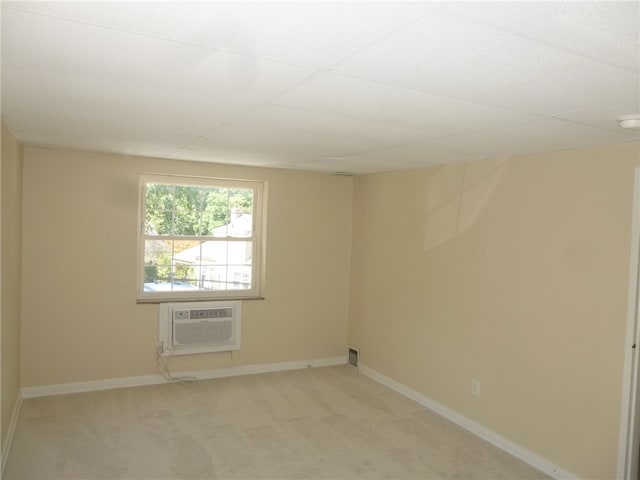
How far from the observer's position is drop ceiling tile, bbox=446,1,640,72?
3.82 ft

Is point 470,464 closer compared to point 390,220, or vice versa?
point 470,464

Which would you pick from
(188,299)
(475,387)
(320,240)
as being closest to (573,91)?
(475,387)

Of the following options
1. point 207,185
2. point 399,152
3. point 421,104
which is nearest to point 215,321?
point 207,185

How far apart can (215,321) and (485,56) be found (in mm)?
4015

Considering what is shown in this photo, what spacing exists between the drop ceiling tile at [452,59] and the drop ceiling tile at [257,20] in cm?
9

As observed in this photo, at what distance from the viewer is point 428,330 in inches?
172

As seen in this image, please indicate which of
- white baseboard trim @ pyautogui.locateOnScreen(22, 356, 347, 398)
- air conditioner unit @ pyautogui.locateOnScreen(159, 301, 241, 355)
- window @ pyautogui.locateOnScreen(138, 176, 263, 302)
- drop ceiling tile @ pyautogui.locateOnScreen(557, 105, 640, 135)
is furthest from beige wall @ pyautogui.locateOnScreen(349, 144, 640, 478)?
air conditioner unit @ pyautogui.locateOnScreen(159, 301, 241, 355)

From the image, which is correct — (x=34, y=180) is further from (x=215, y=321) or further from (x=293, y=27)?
(x=293, y=27)

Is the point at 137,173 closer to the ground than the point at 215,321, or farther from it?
farther from it

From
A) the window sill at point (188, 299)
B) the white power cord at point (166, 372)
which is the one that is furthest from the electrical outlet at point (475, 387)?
the white power cord at point (166, 372)

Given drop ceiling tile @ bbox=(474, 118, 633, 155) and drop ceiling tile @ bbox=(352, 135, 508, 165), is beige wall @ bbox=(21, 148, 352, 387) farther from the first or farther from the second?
drop ceiling tile @ bbox=(474, 118, 633, 155)

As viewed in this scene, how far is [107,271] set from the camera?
4465 mm

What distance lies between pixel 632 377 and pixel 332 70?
8.38 feet

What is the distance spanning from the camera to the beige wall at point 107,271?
13.8 ft
